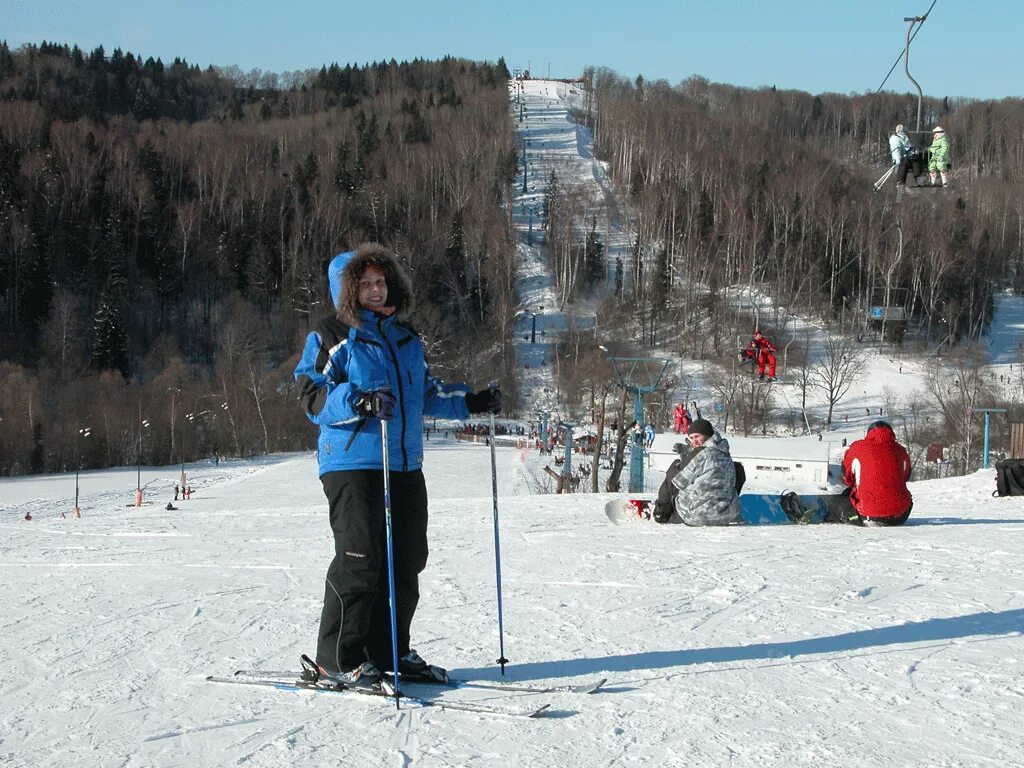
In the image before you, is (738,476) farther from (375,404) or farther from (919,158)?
(919,158)

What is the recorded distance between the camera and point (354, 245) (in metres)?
68.3

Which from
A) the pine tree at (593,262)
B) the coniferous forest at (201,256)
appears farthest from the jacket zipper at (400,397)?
the pine tree at (593,262)

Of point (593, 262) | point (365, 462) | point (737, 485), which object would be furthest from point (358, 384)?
point (593, 262)

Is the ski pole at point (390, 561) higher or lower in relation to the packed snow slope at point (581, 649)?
higher

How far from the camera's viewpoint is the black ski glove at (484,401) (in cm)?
387

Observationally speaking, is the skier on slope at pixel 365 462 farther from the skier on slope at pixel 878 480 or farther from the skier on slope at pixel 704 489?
the skier on slope at pixel 878 480

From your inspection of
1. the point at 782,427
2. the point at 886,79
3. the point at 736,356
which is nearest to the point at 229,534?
the point at 886,79

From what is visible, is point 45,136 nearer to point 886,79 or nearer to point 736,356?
point 736,356

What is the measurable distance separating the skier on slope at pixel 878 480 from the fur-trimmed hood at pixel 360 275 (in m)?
5.25

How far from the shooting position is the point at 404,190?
7312cm

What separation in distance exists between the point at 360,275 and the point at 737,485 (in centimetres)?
530

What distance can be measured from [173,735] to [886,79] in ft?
40.9

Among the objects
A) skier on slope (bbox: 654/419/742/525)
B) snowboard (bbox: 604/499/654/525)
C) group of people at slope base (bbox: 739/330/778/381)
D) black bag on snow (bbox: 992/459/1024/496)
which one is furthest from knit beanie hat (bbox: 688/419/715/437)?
group of people at slope base (bbox: 739/330/778/381)

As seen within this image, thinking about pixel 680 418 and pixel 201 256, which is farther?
pixel 201 256
